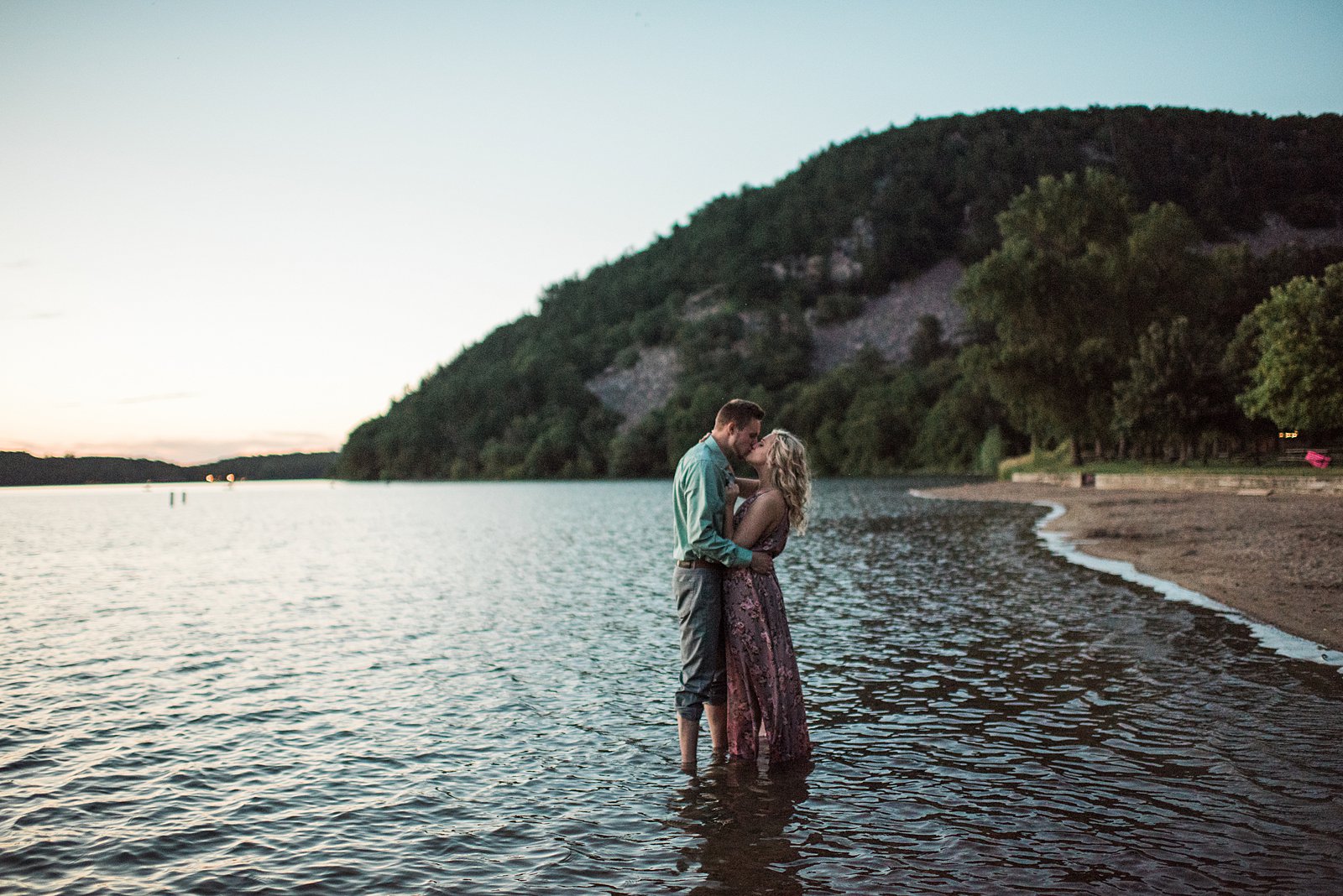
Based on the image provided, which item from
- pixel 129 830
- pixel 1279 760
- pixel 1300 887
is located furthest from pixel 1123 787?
pixel 129 830

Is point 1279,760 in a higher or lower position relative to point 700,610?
lower

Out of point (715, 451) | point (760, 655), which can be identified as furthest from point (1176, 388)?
point (715, 451)

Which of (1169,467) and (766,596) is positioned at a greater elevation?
(1169,467)

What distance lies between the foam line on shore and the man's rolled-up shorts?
7.95 meters

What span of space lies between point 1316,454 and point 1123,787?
4107 cm

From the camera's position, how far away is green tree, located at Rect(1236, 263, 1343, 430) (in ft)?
135

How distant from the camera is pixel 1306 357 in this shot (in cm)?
4181

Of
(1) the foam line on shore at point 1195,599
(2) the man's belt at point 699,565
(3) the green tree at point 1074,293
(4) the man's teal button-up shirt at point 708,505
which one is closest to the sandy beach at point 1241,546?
(1) the foam line on shore at point 1195,599

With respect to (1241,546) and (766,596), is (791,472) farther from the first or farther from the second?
(1241,546)

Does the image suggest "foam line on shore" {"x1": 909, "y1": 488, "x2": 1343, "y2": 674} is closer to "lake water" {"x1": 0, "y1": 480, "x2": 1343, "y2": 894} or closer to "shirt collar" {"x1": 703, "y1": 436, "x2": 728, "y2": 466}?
"lake water" {"x1": 0, "y1": 480, "x2": 1343, "y2": 894}

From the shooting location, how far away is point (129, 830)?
789 cm

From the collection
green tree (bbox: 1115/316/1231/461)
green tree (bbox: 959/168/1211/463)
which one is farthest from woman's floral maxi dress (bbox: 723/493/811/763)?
green tree (bbox: 959/168/1211/463)

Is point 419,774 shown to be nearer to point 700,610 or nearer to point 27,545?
point 700,610

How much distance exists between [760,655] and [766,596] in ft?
1.64
